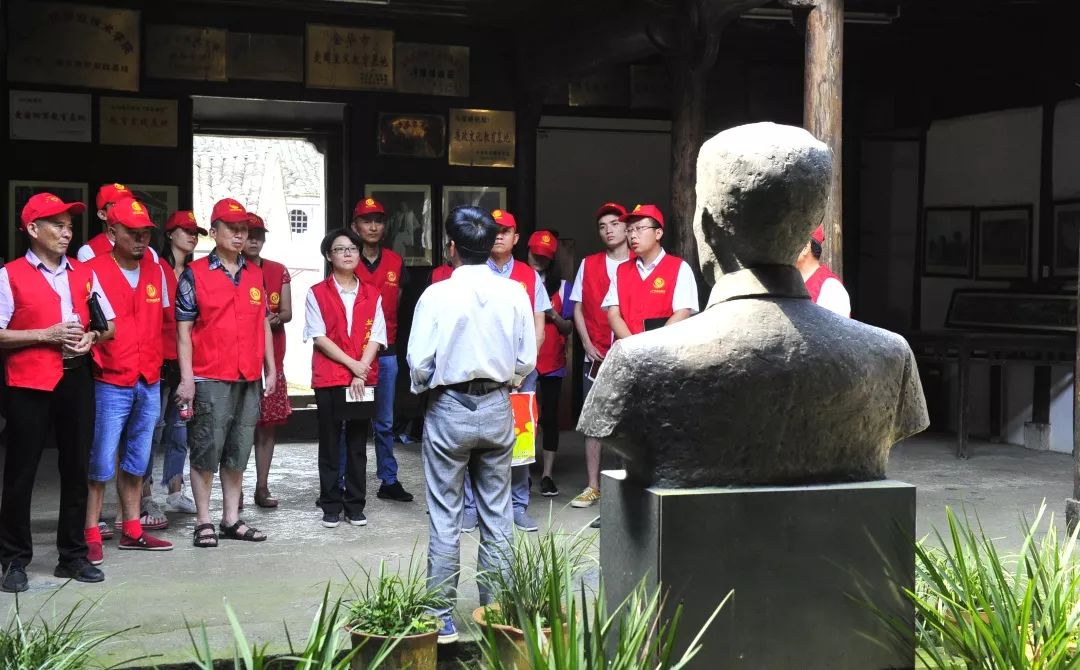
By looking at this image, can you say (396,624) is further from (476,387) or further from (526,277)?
(526,277)

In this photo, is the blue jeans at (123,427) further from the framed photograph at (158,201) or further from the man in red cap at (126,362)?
the framed photograph at (158,201)

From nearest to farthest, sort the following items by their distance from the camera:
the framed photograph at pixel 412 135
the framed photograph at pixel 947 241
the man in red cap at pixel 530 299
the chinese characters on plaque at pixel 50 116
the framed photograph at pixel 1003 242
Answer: the man in red cap at pixel 530 299 → the chinese characters on plaque at pixel 50 116 → the framed photograph at pixel 412 135 → the framed photograph at pixel 1003 242 → the framed photograph at pixel 947 241

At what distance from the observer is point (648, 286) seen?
667 cm

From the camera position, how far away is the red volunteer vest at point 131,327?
550 cm

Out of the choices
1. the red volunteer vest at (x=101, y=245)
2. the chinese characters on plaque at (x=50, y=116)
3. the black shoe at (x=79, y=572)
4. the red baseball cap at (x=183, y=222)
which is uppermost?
the chinese characters on plaque at (x=50, y=116)

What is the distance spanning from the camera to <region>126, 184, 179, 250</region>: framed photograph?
933 cm

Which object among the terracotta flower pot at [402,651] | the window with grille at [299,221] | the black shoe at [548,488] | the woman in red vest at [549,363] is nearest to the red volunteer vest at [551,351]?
the woman in red vest at [549,363]

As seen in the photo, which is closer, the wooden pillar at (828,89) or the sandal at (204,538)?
the sandal at (204,538)

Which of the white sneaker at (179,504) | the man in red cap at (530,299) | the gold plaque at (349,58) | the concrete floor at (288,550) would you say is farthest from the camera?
the gold plaque at (349,58)

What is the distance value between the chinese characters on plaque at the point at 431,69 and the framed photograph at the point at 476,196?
0.82 meters

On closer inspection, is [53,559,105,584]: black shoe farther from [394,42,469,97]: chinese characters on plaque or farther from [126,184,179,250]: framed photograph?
[394,42,469,97]: chinese characters on plaque

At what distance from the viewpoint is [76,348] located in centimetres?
501

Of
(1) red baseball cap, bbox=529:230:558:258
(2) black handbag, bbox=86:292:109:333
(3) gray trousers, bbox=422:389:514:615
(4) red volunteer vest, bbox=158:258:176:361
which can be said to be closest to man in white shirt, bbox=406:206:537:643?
(3) gray trousers, bbox=422:389:514:615

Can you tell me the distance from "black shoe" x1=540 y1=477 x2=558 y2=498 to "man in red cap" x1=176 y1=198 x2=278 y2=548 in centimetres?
207
